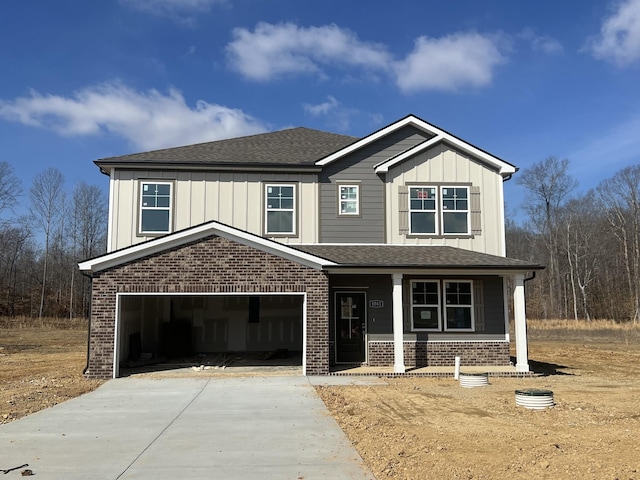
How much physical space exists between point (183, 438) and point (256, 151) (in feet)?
38.1

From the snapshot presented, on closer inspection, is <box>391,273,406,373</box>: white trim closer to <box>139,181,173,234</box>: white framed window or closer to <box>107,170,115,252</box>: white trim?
<box>139,181,173,234</box>: white framed window

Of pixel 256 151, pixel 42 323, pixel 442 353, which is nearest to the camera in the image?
pixel 442 353

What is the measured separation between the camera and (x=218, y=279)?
1364 centimetres

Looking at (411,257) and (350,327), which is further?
(350,327)

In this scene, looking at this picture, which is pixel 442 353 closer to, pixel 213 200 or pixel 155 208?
pixel 213 200

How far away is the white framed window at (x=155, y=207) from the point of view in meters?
15.8

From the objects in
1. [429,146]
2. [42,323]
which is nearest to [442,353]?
[429,146]

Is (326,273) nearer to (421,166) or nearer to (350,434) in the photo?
(421,166)

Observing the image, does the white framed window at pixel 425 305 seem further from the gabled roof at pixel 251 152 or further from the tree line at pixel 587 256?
the tree line at pixel 587 256

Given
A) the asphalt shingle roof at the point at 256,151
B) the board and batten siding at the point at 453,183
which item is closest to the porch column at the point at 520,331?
the board and batten siding at the point at 453,183

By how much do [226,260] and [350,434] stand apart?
724cm

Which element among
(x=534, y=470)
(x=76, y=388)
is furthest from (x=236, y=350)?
(x=534, y=470)

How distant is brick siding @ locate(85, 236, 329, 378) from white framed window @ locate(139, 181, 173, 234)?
97.4 inches

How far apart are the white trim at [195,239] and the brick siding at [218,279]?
0.13 m
